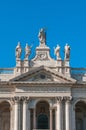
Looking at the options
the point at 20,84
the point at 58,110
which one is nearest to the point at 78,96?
the point at 58,110

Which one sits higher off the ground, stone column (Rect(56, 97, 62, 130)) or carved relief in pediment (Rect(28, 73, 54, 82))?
carved relief in pediment (Rect(28, 73, 54, 82))

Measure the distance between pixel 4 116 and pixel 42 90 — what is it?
627 centimetres

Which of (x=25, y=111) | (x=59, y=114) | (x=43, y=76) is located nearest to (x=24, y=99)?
(x=25, y=111)

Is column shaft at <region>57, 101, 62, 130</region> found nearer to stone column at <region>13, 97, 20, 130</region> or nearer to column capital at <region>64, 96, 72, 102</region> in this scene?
column capital at <region>64, 96, 72, 102</region>

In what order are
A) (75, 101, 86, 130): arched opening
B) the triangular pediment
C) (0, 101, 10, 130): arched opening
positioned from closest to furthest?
the triangular pediment → (0, 101, 10, 130): arched opening → (75, 101, 86, 130): arched opening

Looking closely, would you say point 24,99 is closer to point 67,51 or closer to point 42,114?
point 42,114

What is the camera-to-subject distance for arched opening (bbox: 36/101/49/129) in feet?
202

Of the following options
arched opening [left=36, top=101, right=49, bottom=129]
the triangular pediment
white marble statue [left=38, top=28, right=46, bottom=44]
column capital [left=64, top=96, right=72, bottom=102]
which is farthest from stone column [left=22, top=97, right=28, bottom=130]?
white marble statue [left=38, top=28, right=46, bottom=44]

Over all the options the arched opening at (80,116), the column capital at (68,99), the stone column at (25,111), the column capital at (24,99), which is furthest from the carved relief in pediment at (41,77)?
the arched opening at (80,116)

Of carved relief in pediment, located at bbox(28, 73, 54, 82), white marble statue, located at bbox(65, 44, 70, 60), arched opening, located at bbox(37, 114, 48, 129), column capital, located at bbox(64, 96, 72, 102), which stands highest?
white marble statue, located at bbox(65, 44, 70, 60)

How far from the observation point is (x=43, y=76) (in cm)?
6022

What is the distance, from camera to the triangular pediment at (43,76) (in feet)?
196

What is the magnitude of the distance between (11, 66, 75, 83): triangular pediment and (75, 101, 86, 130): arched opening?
4.56 m

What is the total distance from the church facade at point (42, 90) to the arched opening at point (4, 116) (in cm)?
28
